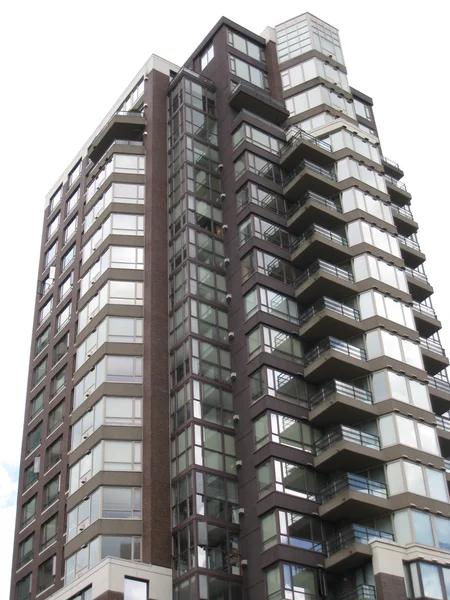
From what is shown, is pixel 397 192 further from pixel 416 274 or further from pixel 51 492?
pixel 51 492

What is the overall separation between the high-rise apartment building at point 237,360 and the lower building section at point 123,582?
121 mm

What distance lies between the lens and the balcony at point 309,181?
6122 cm

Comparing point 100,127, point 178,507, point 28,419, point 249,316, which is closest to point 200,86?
point 100,127

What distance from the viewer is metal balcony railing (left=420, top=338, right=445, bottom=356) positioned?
204ft

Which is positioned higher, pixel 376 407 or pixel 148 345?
pixel 148 345

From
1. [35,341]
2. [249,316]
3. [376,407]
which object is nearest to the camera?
[376,407]

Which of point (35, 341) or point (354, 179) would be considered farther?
point (35, 341)

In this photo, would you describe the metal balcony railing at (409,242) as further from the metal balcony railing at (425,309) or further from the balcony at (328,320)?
the balcony at (328,320)

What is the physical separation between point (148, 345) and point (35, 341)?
1961cm

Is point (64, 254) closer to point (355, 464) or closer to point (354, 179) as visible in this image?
point (354, 179)

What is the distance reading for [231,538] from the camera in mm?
48969

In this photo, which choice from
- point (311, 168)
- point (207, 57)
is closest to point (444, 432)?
point (311, 168)

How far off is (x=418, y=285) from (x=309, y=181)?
37.3 ft

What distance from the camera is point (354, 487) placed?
49.2 m
